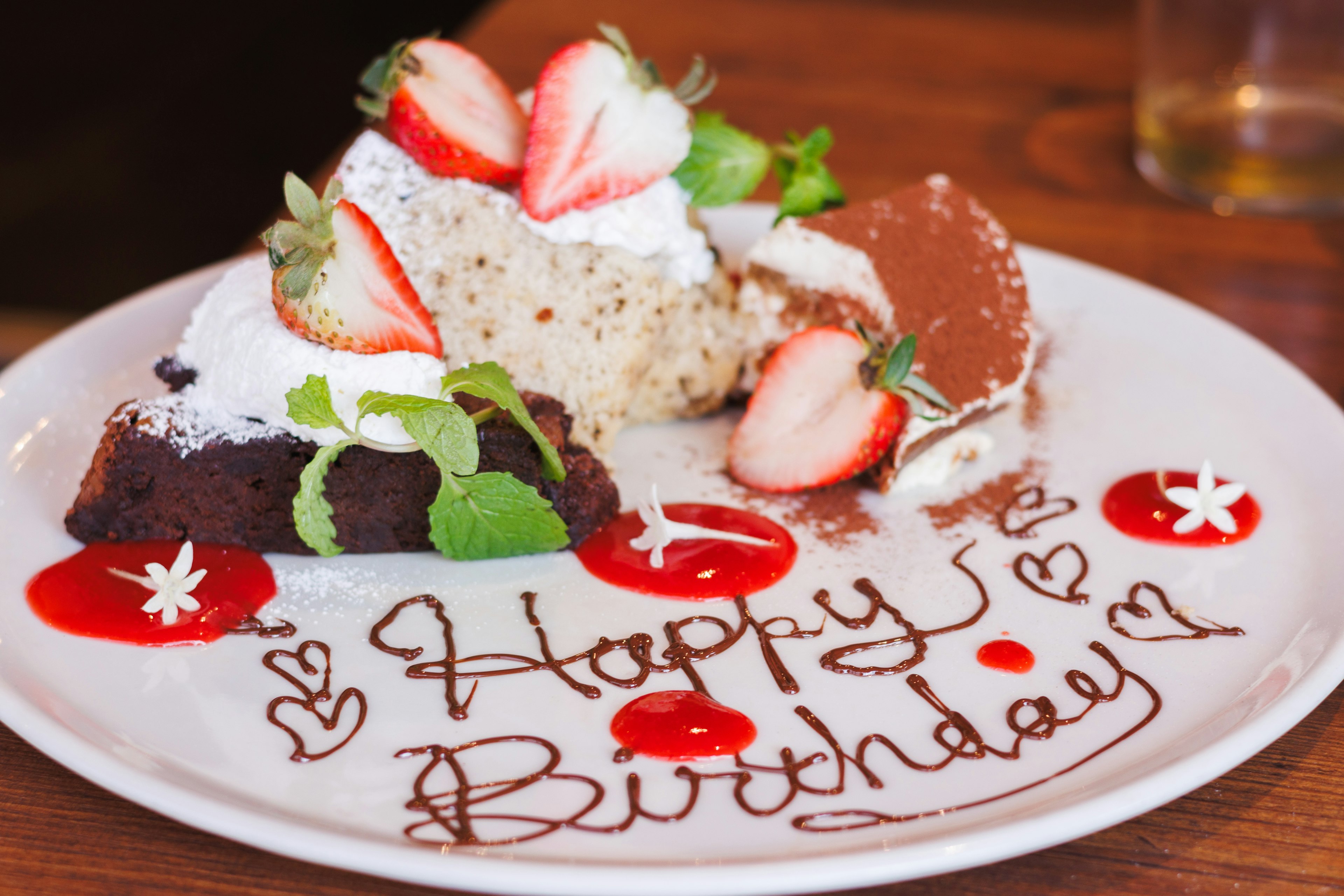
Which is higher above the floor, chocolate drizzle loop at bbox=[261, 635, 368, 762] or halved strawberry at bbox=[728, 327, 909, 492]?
halved strawberry at bbox=[728, 327, 909, 492]

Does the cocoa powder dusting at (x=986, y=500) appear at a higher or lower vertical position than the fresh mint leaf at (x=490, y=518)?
higher

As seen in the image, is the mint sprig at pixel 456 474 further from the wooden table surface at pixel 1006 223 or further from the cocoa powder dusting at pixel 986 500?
the cocoa powder dusting at pixel 986 500

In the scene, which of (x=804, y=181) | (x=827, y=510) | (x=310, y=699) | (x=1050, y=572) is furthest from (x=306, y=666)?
(x=804, y=181)

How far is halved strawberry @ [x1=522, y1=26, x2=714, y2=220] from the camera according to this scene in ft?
8.03

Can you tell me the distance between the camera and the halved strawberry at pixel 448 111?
8.22ft

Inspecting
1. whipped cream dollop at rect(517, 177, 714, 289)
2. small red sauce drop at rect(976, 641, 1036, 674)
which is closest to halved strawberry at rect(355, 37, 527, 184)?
whipped cream dollop at rect(517, 177, 714, 289)

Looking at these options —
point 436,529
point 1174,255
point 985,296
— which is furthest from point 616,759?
point 1174,255

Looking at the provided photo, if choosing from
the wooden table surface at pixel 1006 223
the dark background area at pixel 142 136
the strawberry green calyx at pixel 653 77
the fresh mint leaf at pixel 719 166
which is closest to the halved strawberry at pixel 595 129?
the strawberry green calyx at pixel 653 77

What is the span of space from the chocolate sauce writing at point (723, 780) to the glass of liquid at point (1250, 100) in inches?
91.5

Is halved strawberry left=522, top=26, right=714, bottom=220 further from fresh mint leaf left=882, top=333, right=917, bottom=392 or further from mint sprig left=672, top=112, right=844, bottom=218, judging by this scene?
fresh mint leaf left=882, top=333, right=917, bottom=392

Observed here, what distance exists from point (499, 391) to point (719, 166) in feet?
2.74

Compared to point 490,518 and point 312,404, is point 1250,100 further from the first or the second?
point 312,404

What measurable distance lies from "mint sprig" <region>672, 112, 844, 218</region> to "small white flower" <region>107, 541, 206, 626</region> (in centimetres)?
128

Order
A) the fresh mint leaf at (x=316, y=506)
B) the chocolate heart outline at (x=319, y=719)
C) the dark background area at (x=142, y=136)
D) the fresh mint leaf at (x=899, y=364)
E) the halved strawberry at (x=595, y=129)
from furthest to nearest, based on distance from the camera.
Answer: the dark background area at (x=142, y=136) < the halved strawberry at (x=595, y=129) < the fresh mint leaf at (x=899, y=364) < the fresh mint leaf at (x=316, y=506) < the chocolate heart outline at (x=319, y=719)
